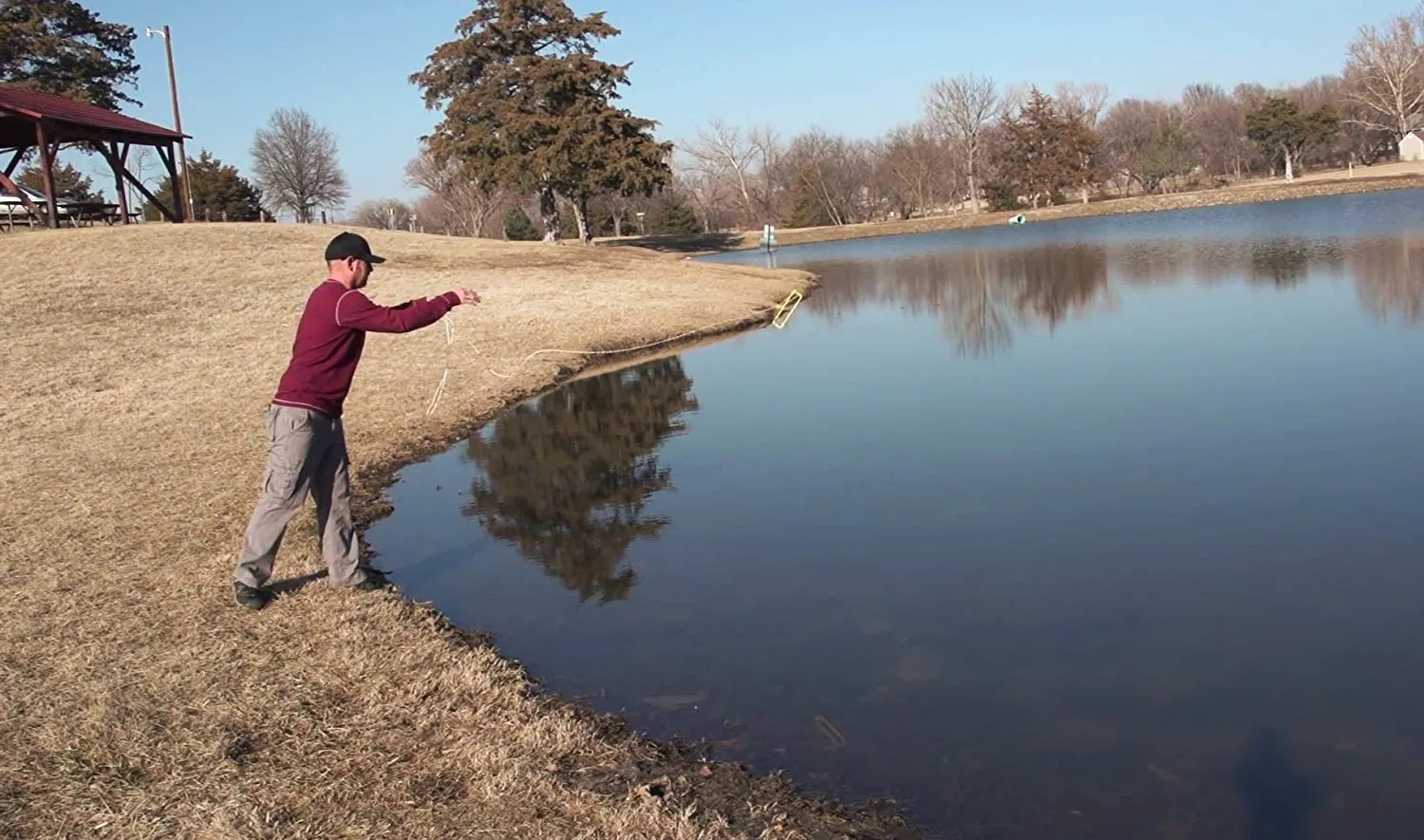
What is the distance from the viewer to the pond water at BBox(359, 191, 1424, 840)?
173 inches

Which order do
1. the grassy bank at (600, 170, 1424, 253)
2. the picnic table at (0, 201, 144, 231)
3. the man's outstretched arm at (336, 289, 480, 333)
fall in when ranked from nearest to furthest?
the man's outstretched arm at (336, 289, 480, 333) < the picnic table at (0, 201, 144, 231) < the grassy bank at (600, 170, 1424, 253)

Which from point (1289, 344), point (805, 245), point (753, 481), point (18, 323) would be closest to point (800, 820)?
point (753, 481)

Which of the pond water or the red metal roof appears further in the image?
the red metal roof

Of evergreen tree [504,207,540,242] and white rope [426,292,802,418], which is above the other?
evergreen tree [504,207,540,242]

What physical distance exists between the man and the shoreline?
145 ft

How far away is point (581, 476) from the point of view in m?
10.0

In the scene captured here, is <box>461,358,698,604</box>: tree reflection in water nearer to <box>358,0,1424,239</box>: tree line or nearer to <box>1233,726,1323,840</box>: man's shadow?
<box>1233,726,1323,840</box>: man's shadow

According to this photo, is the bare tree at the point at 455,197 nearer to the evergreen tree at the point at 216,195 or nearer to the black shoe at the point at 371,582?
the evergreen tree at the point at 216,195

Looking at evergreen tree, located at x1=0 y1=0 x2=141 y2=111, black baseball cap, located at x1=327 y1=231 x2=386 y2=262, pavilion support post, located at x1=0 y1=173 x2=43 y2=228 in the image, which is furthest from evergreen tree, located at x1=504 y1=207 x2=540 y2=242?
black baseball cap, located at x1=327 y1=231 x2=386 y2=262

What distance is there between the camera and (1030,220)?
2479 inches

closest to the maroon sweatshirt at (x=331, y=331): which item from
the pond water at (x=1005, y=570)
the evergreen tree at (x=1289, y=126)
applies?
the pond water at (x=1005, y=570)

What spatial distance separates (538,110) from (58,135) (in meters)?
19.0

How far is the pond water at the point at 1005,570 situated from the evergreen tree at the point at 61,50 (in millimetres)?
38717

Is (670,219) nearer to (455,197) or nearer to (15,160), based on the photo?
(455,197)
